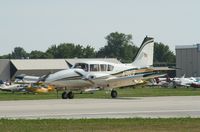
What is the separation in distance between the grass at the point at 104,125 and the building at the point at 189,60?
117 meters

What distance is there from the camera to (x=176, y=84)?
91000mm

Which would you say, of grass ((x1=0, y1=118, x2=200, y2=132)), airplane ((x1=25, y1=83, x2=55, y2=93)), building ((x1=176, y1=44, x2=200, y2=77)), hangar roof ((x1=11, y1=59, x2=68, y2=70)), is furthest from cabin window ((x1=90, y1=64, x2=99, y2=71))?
building ((x1=176, y1=44, x2=200, y2=77))

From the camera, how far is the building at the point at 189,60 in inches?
5413

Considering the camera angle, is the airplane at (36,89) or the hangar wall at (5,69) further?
the hangar wall at (5,69)

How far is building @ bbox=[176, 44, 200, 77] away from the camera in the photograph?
13750cm

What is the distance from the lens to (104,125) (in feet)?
62.0

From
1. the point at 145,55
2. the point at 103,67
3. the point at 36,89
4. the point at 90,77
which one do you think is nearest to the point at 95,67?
the point at 103,67

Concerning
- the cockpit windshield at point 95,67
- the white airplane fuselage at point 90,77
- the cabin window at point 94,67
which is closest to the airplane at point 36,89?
the white airplane fuselage at point 90,77

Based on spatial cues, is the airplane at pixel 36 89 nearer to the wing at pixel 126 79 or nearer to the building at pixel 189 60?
the wing at pixel 126 79

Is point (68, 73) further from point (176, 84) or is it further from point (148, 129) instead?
point (176, 84)

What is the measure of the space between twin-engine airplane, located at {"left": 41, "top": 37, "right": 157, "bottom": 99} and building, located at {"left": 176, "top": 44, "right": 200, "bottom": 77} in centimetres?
9413

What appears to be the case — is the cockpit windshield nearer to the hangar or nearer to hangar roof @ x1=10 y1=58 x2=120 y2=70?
the hangar

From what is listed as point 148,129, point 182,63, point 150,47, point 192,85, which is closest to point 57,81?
point 150,47

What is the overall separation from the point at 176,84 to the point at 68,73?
50.2 m
